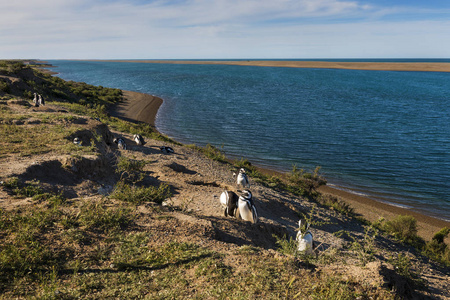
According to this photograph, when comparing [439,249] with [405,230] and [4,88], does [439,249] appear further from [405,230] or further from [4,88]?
[4,88]

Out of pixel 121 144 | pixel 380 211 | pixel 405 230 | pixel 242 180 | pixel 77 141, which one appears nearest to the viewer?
pixel 77 141

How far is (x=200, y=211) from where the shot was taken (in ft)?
27.8

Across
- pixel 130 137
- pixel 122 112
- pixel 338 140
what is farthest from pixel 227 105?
pixel 130 137

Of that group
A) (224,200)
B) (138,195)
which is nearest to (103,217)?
(138,195)

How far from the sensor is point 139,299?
434 centimetres

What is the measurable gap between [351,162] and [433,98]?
4935 centimetres

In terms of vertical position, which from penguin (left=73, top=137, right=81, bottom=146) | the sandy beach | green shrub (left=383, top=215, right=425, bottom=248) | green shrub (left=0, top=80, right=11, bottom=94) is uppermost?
green shrub (left=0, top=80, right=11, bottom=94)

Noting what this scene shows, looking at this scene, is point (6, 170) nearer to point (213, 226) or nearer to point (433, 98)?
point (213, 226)

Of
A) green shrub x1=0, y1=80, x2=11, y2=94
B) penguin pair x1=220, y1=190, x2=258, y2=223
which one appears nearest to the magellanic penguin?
penguin pair x1=220, y1=190, x2=258, y2=223

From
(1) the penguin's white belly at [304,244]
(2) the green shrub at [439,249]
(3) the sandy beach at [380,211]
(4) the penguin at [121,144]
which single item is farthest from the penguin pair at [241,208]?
(2) the green shrub at [439,249]

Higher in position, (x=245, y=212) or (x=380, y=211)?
(x=245, y=212)

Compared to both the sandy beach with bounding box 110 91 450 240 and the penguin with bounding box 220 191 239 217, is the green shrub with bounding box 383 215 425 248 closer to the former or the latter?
the sandy beach with bounding box 110 91 450 240

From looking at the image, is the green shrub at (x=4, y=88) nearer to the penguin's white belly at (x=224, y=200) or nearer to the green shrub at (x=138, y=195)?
the green shrub at (x=138, y=195)

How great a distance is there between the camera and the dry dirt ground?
6.07 meters
